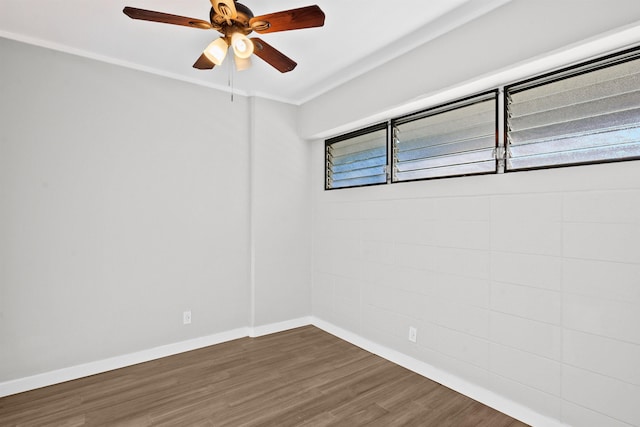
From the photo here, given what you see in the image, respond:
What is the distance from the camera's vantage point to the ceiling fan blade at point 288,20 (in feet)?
5.56

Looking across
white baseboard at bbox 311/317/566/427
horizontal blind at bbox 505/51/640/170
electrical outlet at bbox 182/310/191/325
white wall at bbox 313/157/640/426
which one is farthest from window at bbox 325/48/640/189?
electrical outlet at bbox 182/310/191/325

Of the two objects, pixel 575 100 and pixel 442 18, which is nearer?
pixel 575 100

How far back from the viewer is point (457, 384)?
8.24ft

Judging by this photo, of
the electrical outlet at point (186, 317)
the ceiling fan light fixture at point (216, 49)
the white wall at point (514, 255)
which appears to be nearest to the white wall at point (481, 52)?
the white wall at point (514, 255)

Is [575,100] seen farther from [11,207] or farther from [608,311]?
[11,207]

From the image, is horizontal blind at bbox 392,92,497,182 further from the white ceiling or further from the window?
the white ceiling

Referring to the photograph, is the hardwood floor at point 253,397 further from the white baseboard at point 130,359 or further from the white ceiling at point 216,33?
the white ceiling at point 216,33

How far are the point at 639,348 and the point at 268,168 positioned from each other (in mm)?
3299

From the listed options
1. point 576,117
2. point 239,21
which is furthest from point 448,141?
point 239,21

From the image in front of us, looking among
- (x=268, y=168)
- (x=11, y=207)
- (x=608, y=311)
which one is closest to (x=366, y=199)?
(x=268, y=168)

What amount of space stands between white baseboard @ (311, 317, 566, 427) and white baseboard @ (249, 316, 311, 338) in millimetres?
538

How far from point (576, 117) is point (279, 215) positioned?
2.83 m

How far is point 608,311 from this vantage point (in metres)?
1.81

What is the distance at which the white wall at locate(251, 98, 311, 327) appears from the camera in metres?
3.72
